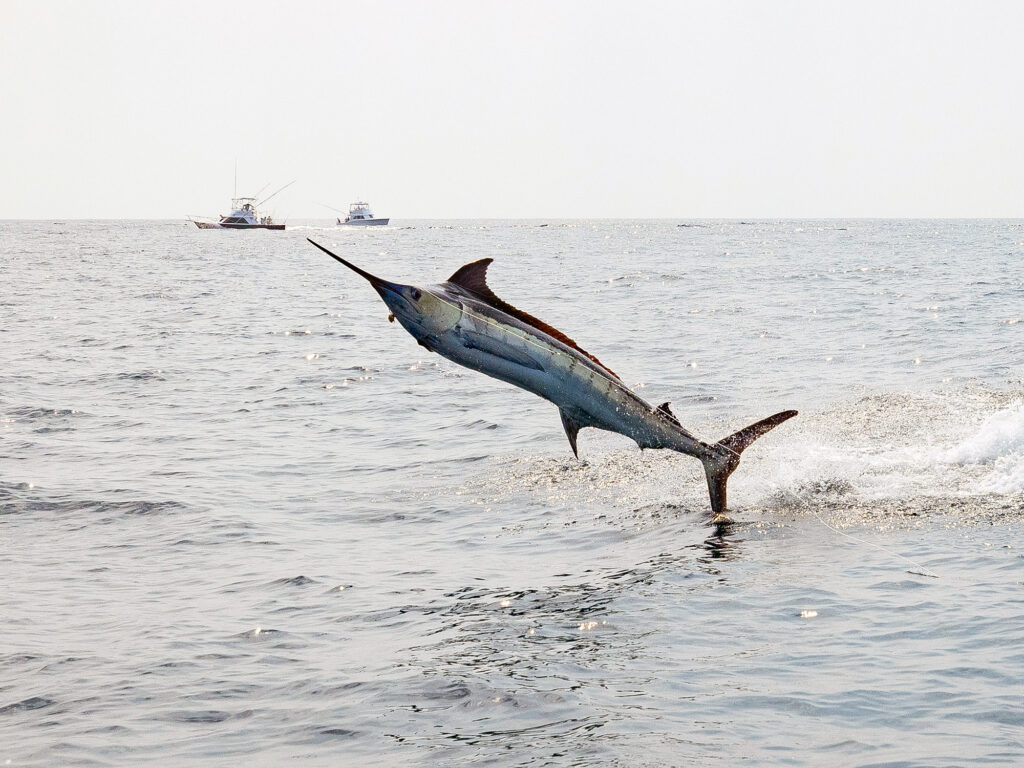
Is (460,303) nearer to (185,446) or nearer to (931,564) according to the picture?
(931,564)

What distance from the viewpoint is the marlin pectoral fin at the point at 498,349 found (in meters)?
7.59

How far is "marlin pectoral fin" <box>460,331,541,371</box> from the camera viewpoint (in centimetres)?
759

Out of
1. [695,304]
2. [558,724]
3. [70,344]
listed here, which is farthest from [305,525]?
[695,304]

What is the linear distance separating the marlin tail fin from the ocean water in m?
0.63

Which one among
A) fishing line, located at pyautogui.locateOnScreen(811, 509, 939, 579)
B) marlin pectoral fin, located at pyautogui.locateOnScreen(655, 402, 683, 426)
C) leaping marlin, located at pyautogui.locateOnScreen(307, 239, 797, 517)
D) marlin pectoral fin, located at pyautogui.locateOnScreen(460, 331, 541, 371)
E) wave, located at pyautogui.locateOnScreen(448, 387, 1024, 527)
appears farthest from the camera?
wave, located at pyautogui.locateOnScreen(448, 387, 1024, 527)

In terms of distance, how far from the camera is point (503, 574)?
34.7 feet

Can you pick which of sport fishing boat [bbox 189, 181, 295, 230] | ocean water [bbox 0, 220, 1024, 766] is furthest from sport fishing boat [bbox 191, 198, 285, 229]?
ocean water [bbox 0, 220, 1024, 766]

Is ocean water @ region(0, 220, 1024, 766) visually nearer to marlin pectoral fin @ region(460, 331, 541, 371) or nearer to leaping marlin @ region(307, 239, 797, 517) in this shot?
leaping marlin @ region(307, 239, 797, 517)

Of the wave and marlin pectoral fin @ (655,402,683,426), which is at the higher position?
marlin pectoral fin @ (655,402,683,426)

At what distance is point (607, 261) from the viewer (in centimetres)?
8912

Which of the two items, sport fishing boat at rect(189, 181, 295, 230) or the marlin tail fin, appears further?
sport fishing boat at rect(189, 181, 295, 230)

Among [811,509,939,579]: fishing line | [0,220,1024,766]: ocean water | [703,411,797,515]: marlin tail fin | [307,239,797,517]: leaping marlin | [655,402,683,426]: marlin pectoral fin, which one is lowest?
[0,220,1024,766]: ocean water

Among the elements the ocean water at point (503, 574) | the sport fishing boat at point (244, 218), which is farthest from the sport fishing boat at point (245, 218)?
the ocean water at point (503, 574)

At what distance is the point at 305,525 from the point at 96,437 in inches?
265
